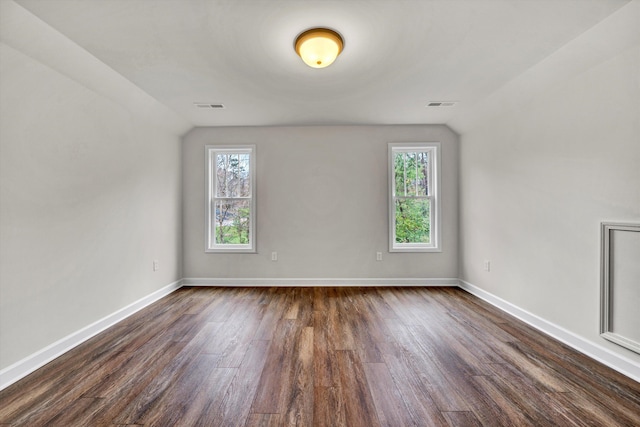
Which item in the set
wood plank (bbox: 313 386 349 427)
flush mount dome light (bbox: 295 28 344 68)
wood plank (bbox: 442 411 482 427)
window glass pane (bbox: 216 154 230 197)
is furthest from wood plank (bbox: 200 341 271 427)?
window glass pane (bbox: 216 154 230 197)

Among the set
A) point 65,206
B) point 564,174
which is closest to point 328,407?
point 65,206

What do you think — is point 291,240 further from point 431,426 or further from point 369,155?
point 431,426

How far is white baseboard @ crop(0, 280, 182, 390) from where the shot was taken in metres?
1.88

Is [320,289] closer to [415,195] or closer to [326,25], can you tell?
[415,195]

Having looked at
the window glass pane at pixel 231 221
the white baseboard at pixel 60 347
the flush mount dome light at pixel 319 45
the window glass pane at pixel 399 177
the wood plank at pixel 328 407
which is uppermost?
the flush mount dome light at pixel 319 45

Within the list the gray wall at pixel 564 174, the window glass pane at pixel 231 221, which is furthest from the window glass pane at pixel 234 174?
the gray wall at pixel 564 174

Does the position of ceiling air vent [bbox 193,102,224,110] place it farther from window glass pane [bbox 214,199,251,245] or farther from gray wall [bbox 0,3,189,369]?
window glass pane [bbox 214,199,251,245]

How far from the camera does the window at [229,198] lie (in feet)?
14.4

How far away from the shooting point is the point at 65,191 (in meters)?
2.36

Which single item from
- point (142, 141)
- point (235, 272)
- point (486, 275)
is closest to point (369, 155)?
point (486, 275)

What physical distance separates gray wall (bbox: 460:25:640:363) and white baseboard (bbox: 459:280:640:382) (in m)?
0.04

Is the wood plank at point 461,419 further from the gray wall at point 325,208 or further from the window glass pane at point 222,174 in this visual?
the window glass pane at point 222,174

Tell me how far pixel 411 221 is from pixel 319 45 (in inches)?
119

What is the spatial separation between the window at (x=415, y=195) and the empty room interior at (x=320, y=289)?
0.50 m
